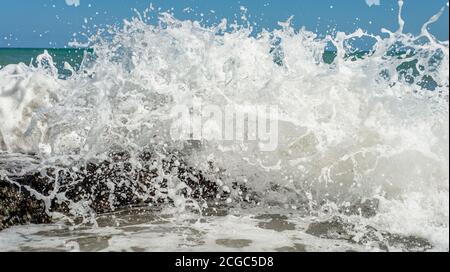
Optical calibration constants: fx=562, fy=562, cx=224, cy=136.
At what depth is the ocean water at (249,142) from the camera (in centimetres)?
397

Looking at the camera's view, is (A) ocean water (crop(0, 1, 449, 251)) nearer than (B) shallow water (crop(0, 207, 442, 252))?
No

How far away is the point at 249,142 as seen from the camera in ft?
17.3

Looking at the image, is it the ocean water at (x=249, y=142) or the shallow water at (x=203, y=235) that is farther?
the ocean water at (x=249, y=142)

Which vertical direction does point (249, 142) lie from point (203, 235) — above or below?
above

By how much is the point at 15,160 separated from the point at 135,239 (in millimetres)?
2143

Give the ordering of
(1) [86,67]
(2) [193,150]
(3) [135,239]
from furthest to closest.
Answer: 1. (1) [86,67]
2. (2) [193,150]
3. (3) [135,239]

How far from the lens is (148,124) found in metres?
5.37

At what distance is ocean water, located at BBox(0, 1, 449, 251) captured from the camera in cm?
397

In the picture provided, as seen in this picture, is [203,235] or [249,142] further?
[249,142]

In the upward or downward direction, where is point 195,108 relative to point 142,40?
downward

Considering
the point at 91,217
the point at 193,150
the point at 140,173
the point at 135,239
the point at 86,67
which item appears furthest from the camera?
the point at 86,67
